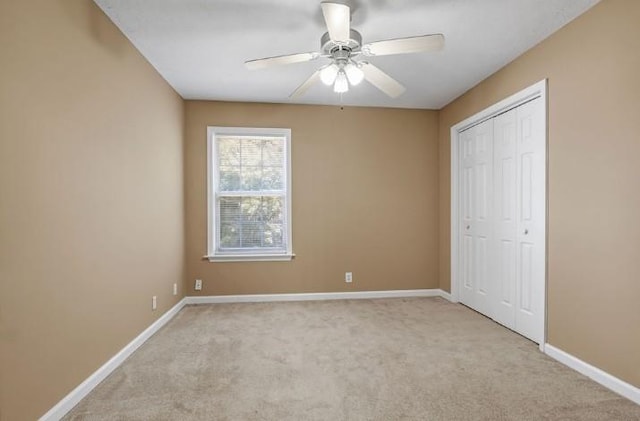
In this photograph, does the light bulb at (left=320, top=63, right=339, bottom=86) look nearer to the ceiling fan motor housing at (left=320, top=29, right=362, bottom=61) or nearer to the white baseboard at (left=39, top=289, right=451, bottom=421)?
the ceiling fan motor housing at (left=320, top=29, right=362, bottom=61)

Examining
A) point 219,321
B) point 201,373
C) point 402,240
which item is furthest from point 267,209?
point 201,373

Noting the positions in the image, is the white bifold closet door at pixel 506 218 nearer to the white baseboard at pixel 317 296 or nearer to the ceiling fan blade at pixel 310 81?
the white baseboard at pixel 317 296

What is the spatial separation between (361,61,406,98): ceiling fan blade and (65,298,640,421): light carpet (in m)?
2.07

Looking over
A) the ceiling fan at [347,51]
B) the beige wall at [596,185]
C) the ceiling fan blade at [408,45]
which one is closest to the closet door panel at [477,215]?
the beige wall at [596,185]

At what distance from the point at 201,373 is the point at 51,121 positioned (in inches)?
70.9

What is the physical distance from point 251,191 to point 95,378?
2546mm

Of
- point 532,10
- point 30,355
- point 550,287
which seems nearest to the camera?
point 30,355

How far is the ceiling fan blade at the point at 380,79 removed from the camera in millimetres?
2376

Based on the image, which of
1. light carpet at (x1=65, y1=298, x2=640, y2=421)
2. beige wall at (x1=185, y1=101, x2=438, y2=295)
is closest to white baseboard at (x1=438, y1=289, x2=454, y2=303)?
beige wall at (x1=185, y1=101, x2=438, y2=295)

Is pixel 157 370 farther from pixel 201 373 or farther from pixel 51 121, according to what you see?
pixel 51 121

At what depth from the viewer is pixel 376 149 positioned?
4.43 meters

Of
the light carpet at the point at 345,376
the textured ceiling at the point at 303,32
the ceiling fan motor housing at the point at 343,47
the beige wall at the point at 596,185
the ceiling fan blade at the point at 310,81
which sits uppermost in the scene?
the textured ceiling at the point at 303,32

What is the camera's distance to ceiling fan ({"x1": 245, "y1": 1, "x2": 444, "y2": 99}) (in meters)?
1.95

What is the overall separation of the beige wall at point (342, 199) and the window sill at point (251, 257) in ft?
0.21
